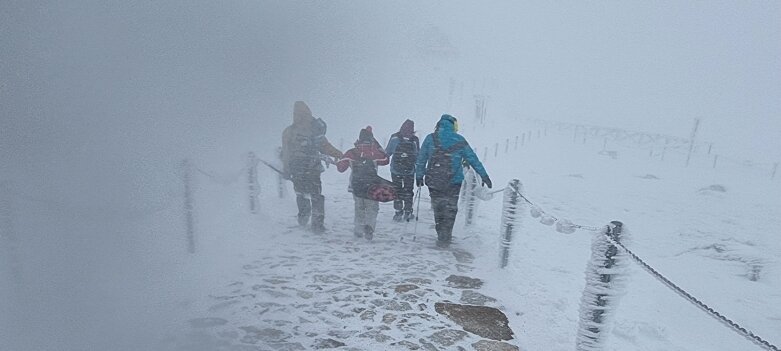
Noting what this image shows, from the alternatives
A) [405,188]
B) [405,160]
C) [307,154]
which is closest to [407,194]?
[405,188]

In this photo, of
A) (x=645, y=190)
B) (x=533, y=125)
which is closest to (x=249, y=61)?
(x=645, y=190)

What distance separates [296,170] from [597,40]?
160 meters

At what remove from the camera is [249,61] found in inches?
959

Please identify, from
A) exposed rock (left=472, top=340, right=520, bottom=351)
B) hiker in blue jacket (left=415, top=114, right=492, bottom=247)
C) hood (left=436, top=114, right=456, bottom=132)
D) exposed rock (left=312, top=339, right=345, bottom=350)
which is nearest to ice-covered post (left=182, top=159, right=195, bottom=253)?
exposed rock (left=312, top=339, right=345, bottom=350)

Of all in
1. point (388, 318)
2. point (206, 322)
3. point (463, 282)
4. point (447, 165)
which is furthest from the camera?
point (447, 165)

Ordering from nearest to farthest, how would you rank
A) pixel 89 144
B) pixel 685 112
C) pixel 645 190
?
pixel 89 144
pixel 645 190
pixel 685 112

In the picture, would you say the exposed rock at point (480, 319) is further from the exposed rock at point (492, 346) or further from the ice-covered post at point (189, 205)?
the ice-covered post at point (189, 205)

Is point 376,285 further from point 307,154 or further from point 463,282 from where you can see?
point 307,154

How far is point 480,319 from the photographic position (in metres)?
4.36

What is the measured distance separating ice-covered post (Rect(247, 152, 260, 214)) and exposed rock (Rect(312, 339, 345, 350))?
4376 mm

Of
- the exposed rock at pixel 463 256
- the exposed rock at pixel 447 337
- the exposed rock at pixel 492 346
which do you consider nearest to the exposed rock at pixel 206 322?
the exposed rock at pixel 447 337

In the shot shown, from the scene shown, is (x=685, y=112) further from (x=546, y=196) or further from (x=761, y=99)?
(x=546, y=196)

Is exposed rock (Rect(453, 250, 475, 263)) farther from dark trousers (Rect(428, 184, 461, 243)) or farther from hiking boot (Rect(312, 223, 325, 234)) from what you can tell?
hiking boot (Rect(312, 223, 325, 234))

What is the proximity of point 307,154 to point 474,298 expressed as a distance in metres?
3.48
